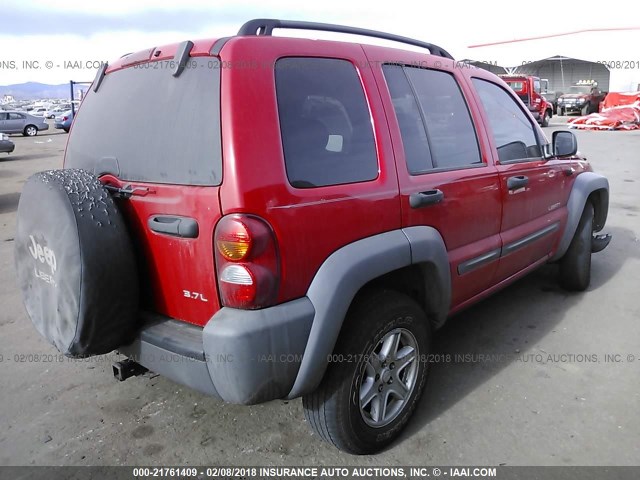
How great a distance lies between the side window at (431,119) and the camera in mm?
2676

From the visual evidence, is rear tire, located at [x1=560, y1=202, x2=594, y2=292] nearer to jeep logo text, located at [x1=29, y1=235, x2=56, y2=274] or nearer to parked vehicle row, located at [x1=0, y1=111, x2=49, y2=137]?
jeep logo text, located at [x1=29, y1=235, x2=56, y2=274]

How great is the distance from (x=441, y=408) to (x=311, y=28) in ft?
7.20

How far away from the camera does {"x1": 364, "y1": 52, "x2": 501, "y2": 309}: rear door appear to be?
262 centimetres

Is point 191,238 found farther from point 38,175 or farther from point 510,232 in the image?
point 510,232

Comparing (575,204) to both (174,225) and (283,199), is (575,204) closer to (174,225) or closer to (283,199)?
(283,199)

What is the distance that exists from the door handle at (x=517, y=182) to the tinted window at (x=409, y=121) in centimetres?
82

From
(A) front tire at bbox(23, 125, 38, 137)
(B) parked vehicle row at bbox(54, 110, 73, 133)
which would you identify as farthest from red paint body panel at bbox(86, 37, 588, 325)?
(B) parked vehicle row at bbox(54, 110, 73, 133)

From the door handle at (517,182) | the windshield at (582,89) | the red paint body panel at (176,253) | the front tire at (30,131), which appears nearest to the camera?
the red paint body panel at (176,253)

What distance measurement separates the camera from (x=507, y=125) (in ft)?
11.7

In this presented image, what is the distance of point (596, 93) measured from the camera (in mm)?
30234

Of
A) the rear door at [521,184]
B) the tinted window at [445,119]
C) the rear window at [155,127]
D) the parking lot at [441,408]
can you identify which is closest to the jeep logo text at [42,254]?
the rear window at [155,127]

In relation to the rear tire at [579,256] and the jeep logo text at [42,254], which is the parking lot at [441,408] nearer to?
the rear tire at [579,256]

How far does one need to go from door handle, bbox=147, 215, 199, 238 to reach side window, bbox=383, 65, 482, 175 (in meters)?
1.15

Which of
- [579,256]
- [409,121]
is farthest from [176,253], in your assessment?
[579,256]
